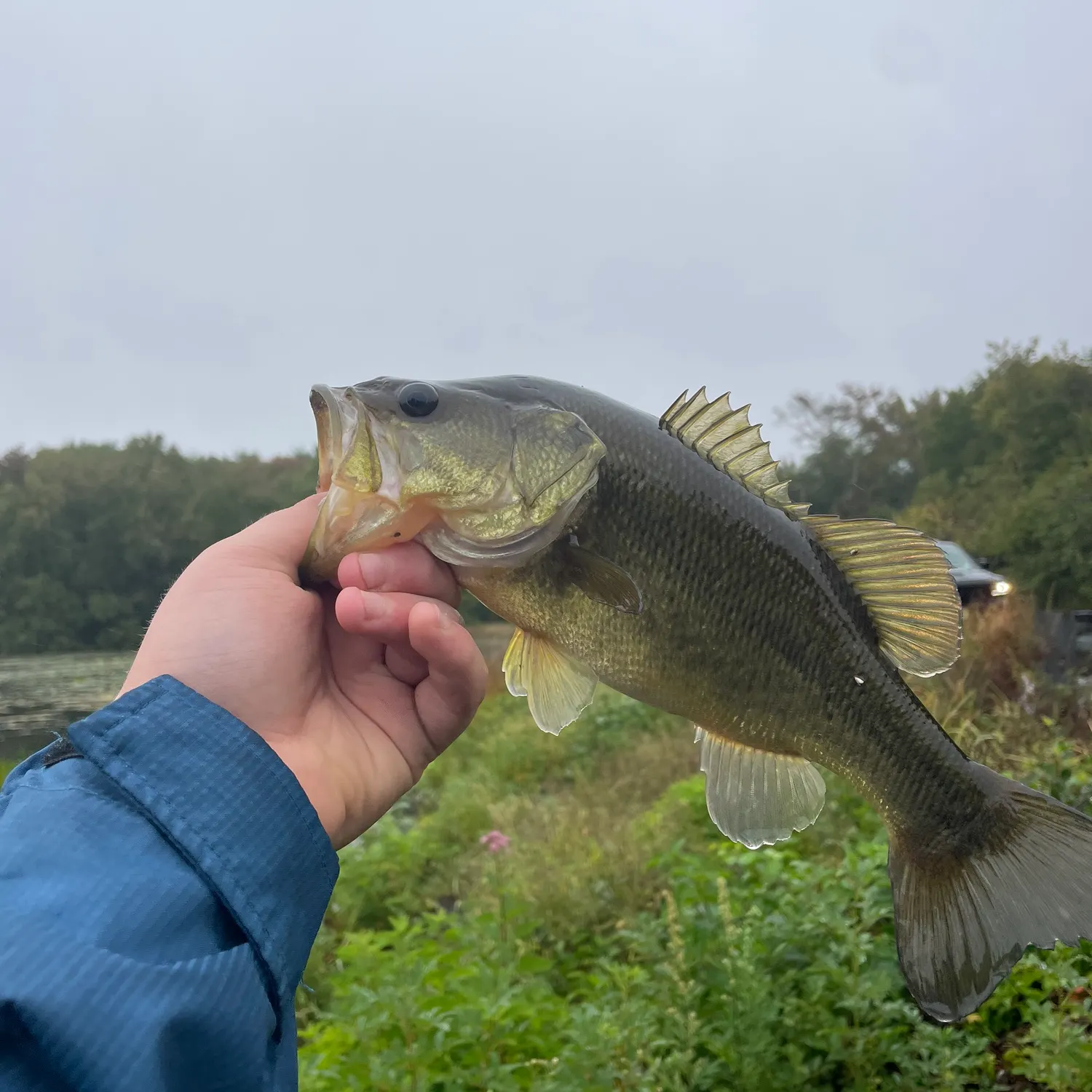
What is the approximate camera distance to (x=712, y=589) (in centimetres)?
179

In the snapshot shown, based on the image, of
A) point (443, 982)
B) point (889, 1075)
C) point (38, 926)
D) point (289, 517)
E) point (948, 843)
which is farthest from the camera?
point (443, 982)

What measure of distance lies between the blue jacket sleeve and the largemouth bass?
0.55m

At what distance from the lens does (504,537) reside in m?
1.76

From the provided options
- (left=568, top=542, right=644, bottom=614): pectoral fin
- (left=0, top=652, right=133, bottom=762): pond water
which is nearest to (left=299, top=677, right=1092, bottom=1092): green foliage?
(left=568, top=542, right=644, bottom=614): pectoral fin

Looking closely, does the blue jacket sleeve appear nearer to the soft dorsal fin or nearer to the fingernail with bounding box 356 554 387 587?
the fingernail with bounding box 356 554 387 587

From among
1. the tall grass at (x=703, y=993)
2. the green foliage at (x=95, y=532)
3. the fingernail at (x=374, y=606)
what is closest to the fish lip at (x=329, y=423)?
the fingernail at (x=374, y=606)

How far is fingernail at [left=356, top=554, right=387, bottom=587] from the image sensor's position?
1699mm

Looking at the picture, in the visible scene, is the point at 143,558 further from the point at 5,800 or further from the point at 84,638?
the point at 5,800

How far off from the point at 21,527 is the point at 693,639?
17.2 m

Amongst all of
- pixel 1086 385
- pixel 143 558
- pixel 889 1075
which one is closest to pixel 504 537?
pixel 889 1075

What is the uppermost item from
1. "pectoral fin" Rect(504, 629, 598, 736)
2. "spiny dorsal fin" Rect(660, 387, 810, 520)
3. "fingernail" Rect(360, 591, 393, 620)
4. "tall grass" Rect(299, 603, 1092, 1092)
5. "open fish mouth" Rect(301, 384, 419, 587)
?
"spiny dorsal fin" Rect(660, 387, 810, 520)

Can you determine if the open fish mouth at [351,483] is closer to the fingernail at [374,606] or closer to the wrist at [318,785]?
the fingernail at [374,606]

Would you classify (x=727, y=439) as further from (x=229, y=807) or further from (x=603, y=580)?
(x=229, y=807)

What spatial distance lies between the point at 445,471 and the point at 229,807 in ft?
2.63
